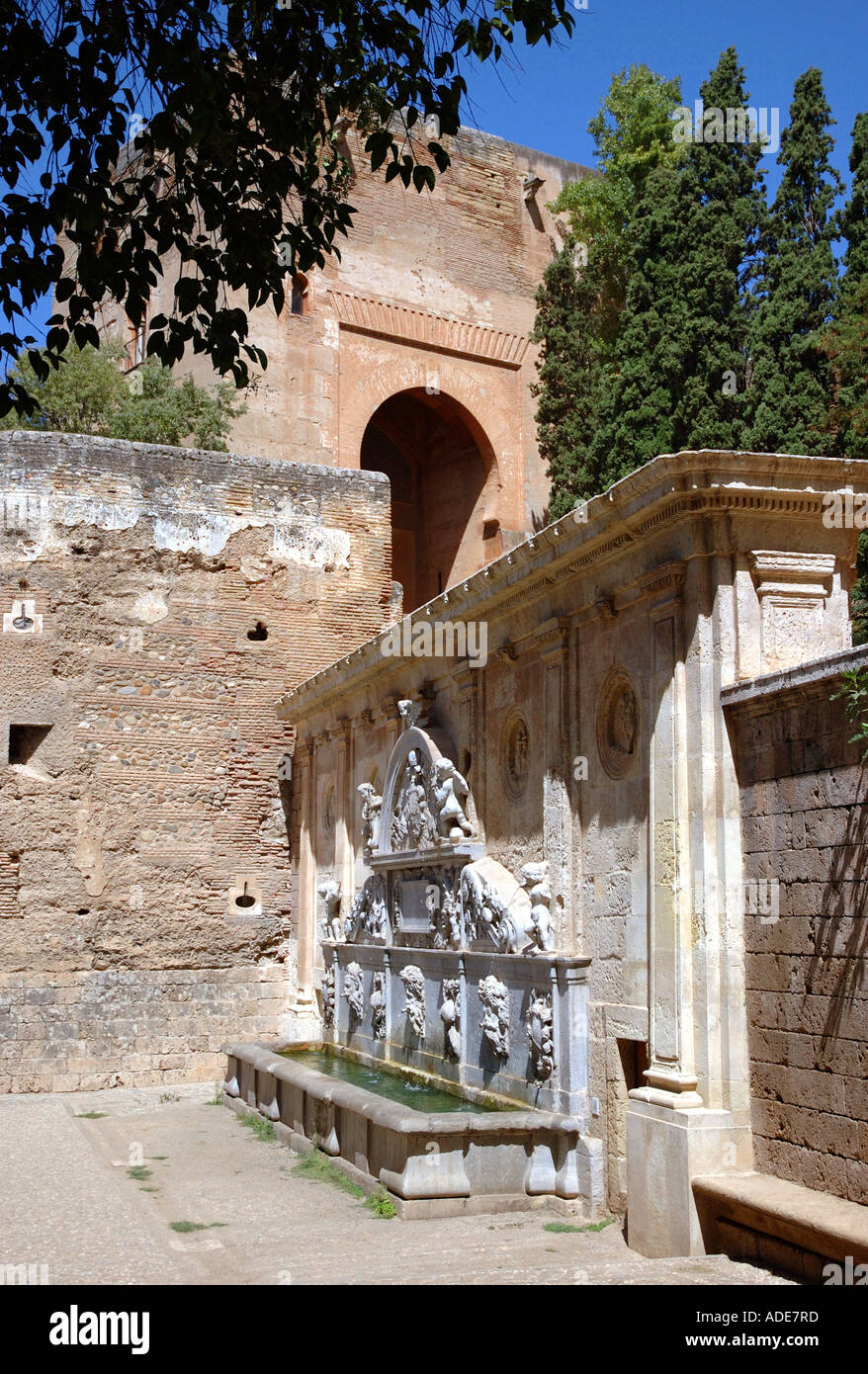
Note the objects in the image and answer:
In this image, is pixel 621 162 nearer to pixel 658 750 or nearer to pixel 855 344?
pixel 855 344

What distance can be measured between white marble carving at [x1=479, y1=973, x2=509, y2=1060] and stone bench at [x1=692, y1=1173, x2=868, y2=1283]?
272 centimetres

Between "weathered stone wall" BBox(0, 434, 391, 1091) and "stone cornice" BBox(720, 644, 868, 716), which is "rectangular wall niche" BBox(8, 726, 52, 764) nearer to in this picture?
"weathered stone wall" BBox(0, 434, 391, 1091)

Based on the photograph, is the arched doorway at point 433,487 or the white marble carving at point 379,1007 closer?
the white marble carving at point 379,1007

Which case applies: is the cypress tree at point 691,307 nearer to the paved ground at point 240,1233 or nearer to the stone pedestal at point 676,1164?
the paved ground at point 240,1233

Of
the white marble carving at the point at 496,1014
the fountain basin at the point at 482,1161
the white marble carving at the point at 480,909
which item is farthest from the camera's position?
the white marble carving at the point at 480,909

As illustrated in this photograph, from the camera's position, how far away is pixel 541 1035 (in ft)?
30.2

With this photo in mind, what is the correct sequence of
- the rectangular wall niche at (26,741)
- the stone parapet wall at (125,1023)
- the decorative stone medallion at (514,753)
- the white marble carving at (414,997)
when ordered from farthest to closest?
the rectangular wall niche at (26,741)
the stone parapet wall at (125,1023)
the white marble carving at (414,997)
the decorative stone medallion at (514,753)

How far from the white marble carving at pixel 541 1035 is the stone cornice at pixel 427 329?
58.3ft

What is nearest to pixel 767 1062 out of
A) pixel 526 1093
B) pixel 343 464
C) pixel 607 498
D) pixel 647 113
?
pixel 526 1093

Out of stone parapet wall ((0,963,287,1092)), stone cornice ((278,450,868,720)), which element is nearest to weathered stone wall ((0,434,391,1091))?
stone parapet wall ((0,963,287,1092))

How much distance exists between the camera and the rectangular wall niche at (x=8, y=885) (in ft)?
49.8

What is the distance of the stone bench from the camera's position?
605 centimetres

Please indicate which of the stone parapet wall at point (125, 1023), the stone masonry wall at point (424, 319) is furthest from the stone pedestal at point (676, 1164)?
the stone masonry wall at point (424, 319)

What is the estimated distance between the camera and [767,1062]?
7242mm
